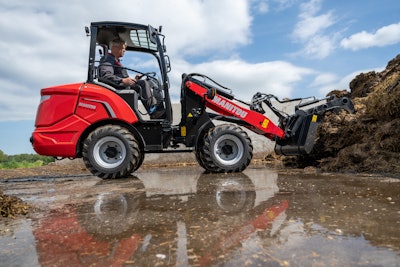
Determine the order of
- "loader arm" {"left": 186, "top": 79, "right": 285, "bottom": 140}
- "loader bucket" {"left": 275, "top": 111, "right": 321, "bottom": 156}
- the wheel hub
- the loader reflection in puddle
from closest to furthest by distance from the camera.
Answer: the loader reflection in puddle
the wheel hub
"loader bucket" {"left": 275, "top": 111, "right": 321, "bottom": 156}
"loader arm" {"left": 186, "top": 79, "right": 285, "bottom": 140}

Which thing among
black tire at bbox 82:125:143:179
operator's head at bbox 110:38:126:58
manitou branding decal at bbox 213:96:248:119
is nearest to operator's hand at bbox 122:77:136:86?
operator's head at bbox 110:38:126:58

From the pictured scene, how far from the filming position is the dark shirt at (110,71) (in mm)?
6008

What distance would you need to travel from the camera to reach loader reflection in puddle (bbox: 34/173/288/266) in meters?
1.82

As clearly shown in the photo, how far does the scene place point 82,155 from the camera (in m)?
5.82

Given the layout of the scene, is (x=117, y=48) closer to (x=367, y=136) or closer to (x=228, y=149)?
(x=228, y=149)

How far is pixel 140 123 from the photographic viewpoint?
6.01 metres

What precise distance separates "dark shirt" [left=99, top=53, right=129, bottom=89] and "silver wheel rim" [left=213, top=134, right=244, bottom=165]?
76.6 inches

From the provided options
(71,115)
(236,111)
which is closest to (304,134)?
(236,111)

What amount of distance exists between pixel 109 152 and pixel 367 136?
4.81 metres

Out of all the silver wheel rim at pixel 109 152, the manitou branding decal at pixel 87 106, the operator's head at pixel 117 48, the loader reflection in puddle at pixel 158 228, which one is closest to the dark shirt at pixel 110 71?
the operator's head at pixel 117 48

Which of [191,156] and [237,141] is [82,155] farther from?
[191,156]

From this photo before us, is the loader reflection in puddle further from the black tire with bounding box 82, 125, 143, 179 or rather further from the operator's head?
the operator's head

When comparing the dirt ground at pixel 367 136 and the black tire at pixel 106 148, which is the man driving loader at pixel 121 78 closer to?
the black tire at pixel 106 148

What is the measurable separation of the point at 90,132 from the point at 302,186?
365cm
